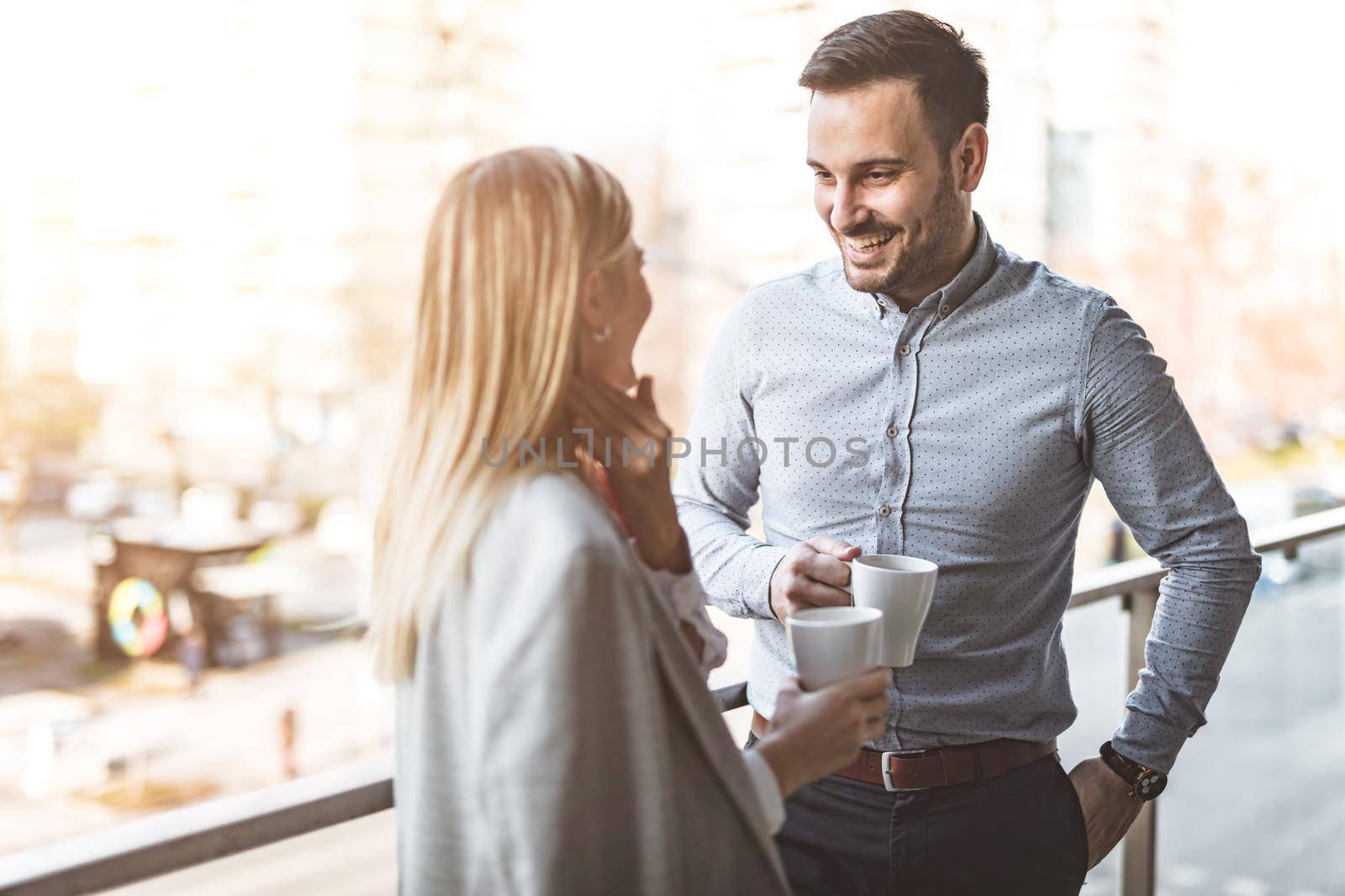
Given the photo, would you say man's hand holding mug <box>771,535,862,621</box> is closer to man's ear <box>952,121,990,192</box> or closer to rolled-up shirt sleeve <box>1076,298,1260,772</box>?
rolled-up shirt sleeve <box>1076,298,1260,772</box>

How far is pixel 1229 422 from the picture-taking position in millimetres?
6875

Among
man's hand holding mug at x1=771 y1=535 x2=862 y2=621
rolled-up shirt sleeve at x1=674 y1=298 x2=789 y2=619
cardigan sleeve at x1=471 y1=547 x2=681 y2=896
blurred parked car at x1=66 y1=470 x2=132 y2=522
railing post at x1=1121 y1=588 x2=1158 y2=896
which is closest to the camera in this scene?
cardigan sleeve at x1=471 y1=547 x2=681 y2=896

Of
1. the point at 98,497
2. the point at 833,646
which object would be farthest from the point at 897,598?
the point at 98,497

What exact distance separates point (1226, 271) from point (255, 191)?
219 inches

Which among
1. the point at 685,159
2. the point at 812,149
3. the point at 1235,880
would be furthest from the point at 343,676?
the point at 812,149

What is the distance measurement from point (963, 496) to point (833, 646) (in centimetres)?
42

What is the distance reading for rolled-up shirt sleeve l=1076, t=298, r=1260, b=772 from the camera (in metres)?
1.15

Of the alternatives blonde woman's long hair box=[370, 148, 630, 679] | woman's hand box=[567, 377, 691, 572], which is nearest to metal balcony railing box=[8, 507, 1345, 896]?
blonde woman's long hair box=[370, 148, 630, 679]

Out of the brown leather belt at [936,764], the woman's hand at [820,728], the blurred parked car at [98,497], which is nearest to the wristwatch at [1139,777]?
the brown leather belt at [936,764]

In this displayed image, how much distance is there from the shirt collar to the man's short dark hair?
4.7 inches

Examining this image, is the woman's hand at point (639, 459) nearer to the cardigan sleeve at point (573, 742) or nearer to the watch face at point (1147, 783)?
the cardigan sleeve at point (573, 742)

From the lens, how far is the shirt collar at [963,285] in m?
1.21

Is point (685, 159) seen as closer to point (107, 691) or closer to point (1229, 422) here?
point (107, 691)

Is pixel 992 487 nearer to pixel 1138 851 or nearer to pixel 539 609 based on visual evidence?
pixel 539 609
